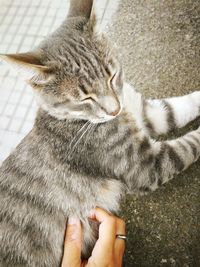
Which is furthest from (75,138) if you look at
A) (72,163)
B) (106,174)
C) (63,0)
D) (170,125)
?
(63,0)

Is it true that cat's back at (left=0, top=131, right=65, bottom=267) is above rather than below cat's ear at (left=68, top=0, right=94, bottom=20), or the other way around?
below

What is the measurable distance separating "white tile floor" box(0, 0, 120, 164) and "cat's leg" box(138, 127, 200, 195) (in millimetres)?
1140

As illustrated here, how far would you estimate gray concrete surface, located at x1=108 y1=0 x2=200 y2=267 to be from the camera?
197 centimetres

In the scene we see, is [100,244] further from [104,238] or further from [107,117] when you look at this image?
[107,117]

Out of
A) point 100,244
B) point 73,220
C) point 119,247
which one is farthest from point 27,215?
point 119,247

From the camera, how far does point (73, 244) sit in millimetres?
1684

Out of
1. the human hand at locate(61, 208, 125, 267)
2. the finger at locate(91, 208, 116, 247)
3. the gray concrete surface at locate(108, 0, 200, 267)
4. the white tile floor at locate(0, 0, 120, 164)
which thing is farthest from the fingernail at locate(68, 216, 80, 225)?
the white tile floor at locate(0, 0, 120, 164)

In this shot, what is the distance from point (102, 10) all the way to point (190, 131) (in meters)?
1.29

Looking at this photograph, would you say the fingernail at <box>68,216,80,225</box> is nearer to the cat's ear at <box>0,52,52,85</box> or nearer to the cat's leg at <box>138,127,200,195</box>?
the cat's leg at <box>138,127,200,195</box>

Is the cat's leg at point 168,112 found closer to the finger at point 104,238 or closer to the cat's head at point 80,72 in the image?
the cat's head at point 80,72

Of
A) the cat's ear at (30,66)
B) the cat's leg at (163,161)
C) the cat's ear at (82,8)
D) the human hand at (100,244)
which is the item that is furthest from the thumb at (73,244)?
the cat's ear at (82,8)

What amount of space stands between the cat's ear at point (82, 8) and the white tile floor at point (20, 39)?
1104mm

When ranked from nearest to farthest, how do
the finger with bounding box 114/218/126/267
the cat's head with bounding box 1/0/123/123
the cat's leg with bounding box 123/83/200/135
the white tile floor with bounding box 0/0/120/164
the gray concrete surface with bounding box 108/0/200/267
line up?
the cat's head with bounding box 1/0/123/123, the finger with bounding box 114/218/126/267, the gray concrete surface with bounding box 108/0/200/267, the cat's leg with bounding box 123/83/200/135, the white tile floor with bounding box 0/0/120/164

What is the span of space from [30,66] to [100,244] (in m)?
0.83
